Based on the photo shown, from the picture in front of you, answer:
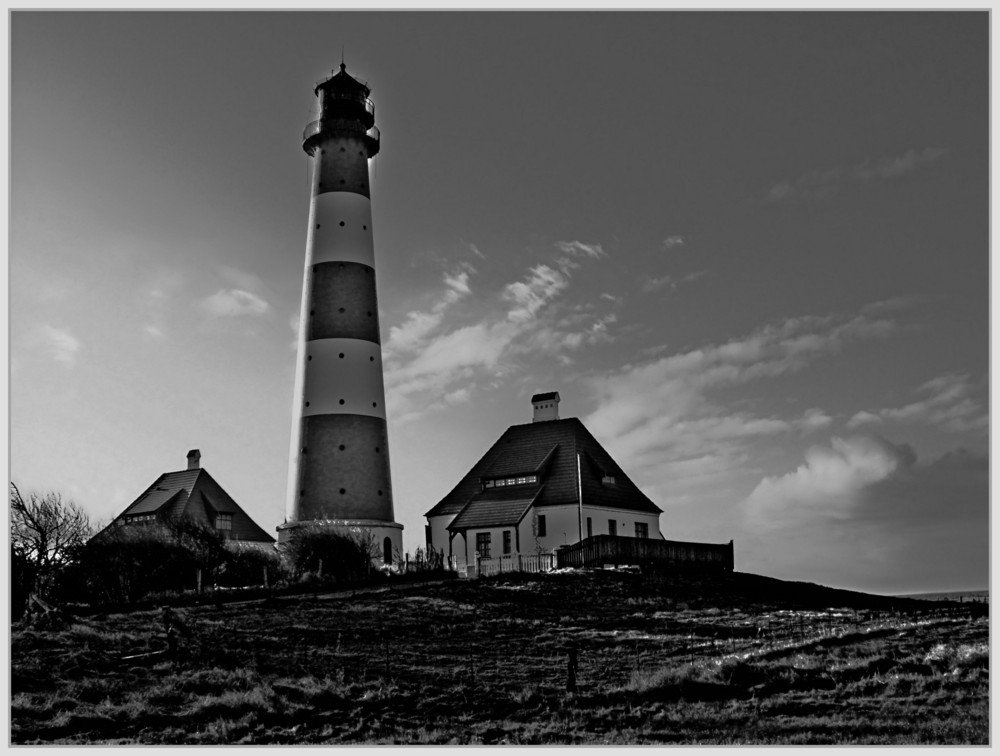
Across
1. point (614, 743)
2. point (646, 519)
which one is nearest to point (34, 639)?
point (614, 743)

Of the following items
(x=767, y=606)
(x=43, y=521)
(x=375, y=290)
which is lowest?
(x=767, y=606)

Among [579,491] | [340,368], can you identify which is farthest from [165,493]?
[579,491]

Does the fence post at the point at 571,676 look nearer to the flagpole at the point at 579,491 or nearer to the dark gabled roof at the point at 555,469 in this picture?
the flagpole at the point at 579,491

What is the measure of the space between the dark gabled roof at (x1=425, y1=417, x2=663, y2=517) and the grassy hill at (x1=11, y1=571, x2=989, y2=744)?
13.8 m

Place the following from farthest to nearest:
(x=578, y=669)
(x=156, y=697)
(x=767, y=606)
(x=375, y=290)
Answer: (x=375, y=290) → (x=767, y=606) → (x=578, y=669) → (x=156, y=697)

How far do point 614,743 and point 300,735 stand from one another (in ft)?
16.0

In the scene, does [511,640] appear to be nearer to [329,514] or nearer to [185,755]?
[185,755]

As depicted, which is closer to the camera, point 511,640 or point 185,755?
point 185,755

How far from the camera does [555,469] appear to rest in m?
46.1

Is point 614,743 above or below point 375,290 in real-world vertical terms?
below

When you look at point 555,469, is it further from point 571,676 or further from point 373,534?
point 571,676

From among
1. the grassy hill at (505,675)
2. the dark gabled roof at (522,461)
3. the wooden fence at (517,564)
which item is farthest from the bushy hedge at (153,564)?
the dark gabled roof at (522,461)

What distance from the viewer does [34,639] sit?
23062 millimetres

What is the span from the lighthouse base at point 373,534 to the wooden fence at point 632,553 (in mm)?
7180
